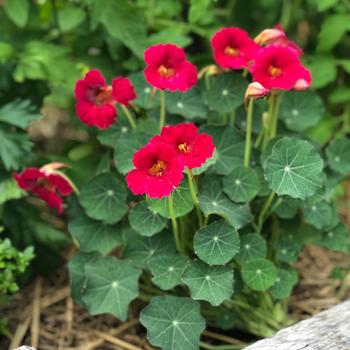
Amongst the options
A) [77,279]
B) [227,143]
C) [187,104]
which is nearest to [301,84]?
[227,143]

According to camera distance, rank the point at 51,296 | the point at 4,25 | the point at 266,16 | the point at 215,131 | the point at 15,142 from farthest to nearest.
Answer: the point at 266,16, the point at 4,25, the point at 51,296, the point at 15,142, the point at 215,131

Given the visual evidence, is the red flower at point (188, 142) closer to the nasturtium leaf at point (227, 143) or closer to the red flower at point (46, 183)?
the nasturtium leaf at point (227, 143)

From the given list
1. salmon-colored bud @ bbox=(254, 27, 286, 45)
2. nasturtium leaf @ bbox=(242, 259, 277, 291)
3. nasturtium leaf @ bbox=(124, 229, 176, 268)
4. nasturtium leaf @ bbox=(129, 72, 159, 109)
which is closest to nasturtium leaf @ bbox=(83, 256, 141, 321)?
nasturtium leaf @ bbox=(124, 229, 176, 268)

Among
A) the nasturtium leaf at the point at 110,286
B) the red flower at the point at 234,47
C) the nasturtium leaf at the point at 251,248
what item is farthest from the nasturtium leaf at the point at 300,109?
the nasturtium leaf at the point at 110,286

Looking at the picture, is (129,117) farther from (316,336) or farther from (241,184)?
(316,336)

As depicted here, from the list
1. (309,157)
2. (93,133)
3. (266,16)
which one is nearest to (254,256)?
(309,157)

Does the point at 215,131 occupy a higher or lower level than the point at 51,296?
higher

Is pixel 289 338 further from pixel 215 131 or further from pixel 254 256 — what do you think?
pixel 215 131
